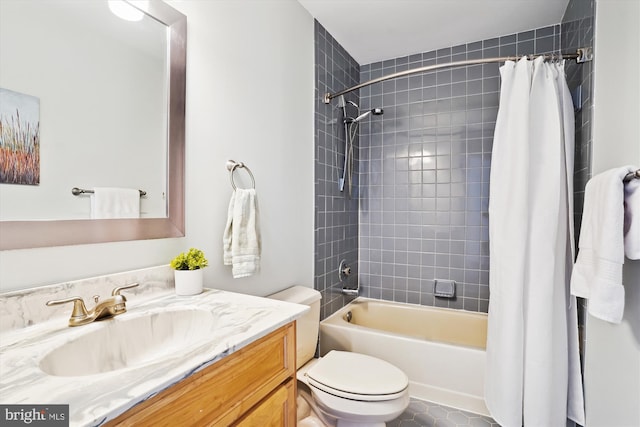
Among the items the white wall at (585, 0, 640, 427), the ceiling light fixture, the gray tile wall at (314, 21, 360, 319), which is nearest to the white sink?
the ceiling light fixture

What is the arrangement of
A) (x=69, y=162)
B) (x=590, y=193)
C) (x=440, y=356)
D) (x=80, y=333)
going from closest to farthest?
(x=80, y=333)
(x=69, y=162)
(x=590, y=193)
(x=440, y=356)

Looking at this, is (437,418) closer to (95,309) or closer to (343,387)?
(343,387)

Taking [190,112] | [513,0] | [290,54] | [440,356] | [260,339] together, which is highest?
[513,0]

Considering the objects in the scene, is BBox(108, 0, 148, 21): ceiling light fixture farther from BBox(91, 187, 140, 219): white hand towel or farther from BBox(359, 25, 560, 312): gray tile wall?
BBox(359, 25, 560, 312): gray tile wall

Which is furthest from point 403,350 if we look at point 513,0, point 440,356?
point 513,0

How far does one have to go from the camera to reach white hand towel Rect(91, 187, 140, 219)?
3.30 feet

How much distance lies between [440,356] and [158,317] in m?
1.61

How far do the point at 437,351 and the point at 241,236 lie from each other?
136cm

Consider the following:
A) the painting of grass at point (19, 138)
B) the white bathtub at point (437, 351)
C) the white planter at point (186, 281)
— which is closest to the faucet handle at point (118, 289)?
the white planter at point (186, 281)

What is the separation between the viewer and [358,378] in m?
1.46

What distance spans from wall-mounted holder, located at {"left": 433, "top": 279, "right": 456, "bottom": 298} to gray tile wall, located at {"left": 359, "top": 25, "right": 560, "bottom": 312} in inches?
1.5

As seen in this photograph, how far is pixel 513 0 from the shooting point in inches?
76.4

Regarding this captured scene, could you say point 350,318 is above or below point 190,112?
below

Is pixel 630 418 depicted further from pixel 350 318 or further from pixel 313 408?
pixel 350 318
